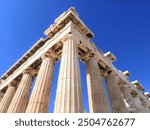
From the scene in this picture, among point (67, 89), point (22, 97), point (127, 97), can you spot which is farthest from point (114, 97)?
point (22, 97)

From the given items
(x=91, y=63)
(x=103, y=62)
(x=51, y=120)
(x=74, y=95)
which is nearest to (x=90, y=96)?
(x=91, y=63)

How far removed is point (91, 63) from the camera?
25141 mm

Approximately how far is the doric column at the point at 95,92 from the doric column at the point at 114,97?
4.61 metres

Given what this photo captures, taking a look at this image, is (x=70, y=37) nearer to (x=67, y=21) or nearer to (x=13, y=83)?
(x=67, y=21)

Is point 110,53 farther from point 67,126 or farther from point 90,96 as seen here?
point 67,126

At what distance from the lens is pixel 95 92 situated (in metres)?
21.7

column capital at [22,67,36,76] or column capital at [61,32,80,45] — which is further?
column capital at [22,67,36,76]

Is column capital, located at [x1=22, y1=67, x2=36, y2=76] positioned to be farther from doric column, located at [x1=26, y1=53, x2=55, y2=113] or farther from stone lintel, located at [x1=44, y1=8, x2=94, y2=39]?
stone lintel, located at [x1=44, y1=8, x2=94, y2=39]

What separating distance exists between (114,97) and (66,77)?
12.8m

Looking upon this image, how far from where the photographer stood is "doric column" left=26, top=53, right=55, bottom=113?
64.4 ft

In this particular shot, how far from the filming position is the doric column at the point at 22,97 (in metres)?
24.6

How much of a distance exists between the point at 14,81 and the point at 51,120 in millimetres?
26026

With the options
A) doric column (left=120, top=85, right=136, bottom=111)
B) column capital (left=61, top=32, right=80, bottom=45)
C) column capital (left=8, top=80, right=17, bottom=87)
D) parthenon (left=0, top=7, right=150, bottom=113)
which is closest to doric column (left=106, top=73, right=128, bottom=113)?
parthenon (left=0, top=7, right=150, bottom=113)

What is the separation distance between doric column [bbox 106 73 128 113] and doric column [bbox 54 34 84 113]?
10.9 meters
